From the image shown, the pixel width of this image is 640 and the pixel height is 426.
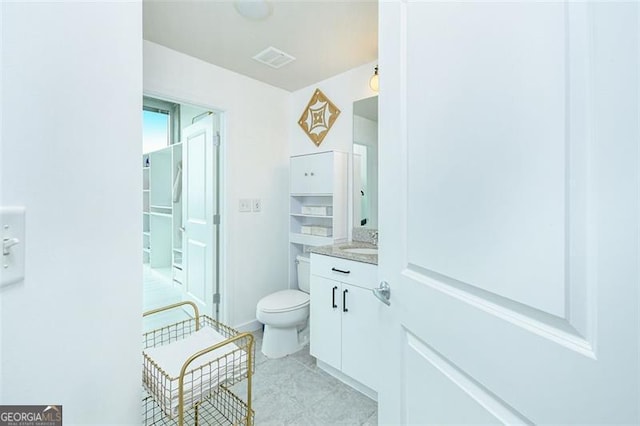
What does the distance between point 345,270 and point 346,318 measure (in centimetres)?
31

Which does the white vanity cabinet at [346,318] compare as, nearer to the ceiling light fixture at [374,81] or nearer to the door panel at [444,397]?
the door panel at [444,397]

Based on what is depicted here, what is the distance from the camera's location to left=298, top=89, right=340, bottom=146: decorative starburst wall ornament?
2601 mm

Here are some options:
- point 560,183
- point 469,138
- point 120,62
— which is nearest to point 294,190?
point 120,62

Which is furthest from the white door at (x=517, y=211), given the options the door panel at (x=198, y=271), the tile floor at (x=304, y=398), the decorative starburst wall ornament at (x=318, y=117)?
the door panel at (x=198, y=271)

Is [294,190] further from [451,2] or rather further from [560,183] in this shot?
[560,183]

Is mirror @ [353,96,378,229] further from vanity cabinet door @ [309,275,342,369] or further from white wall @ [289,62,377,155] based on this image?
vanity cabinet door @ [309,275,342,369]

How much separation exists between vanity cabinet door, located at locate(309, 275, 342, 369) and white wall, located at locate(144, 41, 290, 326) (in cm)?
89

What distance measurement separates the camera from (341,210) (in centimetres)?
243

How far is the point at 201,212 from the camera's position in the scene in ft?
8.96

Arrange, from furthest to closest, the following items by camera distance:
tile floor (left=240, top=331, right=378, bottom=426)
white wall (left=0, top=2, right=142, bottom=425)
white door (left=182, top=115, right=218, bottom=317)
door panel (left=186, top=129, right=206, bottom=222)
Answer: door panel (left=186, top=129, right=206, bottom=222)
white door (left=182, top=115, right=218, bottom=317)
tile floor (left=240, top=331, right=378, bottom=426)
white wall (left=0, top=2, right=142, bottom=425)

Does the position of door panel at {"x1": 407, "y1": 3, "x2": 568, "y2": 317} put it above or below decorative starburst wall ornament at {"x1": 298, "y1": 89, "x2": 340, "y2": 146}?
below

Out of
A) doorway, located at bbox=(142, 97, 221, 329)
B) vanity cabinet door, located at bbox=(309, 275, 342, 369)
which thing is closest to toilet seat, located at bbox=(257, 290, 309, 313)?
vanity cabinet door, located at bbox=(309, 275, 342, 369)

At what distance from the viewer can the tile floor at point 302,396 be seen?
156 cm

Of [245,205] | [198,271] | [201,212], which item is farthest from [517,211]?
[198,271]
